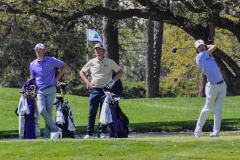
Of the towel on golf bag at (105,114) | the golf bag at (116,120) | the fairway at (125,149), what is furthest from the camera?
the golf bag at (116,120)

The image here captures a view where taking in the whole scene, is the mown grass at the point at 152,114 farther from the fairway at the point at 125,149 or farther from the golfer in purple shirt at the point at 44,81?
the fairway at the point at 125,149

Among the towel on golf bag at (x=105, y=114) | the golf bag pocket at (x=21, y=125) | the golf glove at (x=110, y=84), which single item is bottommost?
the golf bag pocket at (x=21, y=125)

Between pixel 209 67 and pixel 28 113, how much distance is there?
3715 mm

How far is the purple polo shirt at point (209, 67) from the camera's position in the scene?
29.7 ft

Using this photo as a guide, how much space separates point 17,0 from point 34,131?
5.82m

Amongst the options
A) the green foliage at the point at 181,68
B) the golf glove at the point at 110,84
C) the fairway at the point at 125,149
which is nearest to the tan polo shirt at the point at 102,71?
the golf glove at the point at 110,84

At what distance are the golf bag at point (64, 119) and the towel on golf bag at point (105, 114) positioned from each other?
1020 mm

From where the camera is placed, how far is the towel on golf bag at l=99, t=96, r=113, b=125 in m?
9.38

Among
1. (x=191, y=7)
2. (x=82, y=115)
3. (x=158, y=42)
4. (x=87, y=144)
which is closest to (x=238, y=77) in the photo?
(x=191, y=7)

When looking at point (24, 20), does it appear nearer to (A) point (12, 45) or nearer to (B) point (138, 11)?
(A) point (12, 45)

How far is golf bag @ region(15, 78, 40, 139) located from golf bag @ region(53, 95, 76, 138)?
17.9 inches

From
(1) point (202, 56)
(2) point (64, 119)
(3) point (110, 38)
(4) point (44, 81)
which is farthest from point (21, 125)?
(3) point (110, 38)

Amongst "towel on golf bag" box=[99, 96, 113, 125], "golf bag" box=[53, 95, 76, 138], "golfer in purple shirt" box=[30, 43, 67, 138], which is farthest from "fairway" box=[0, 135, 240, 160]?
"golf bag" box=[53, 95, 76, 138]

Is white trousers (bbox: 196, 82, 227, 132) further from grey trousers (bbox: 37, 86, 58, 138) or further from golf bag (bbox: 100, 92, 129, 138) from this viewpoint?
grey trousers (bbox: 37, 86, 58, 138)
